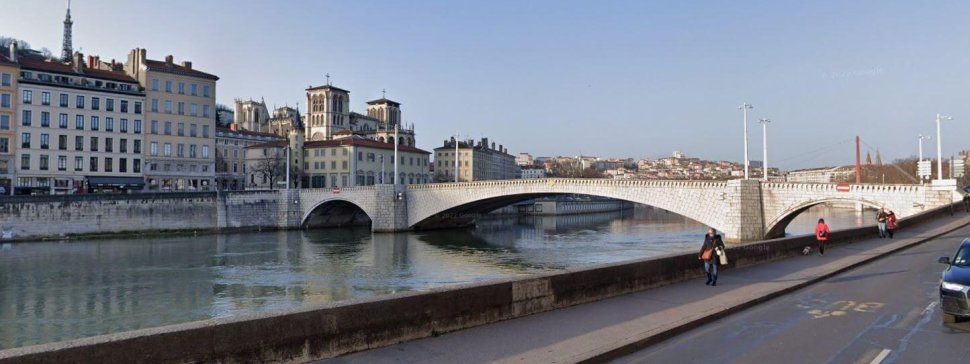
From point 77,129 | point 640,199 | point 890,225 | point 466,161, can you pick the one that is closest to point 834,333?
point 890,225

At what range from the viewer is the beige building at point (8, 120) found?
57094 mm

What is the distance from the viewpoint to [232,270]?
32125 millimetres

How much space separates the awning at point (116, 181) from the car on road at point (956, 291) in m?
68.3

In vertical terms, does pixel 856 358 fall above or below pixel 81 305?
above

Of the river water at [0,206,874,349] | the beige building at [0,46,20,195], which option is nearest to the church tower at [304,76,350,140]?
the beige building at [0,46,20,195]

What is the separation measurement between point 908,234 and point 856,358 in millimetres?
22882

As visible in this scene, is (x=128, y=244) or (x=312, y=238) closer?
(x=128, y=244)

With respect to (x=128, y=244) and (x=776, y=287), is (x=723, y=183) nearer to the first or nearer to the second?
(x=776, y=287)

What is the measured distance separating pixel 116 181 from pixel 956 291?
69.2m

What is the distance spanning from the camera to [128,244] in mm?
47219

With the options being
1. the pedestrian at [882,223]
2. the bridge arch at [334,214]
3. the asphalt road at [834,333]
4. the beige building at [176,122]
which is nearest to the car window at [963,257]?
the asphalt road at [834,333]

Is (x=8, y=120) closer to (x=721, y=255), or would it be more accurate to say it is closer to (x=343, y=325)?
(x=721, y=255)

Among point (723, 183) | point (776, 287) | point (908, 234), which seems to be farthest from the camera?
point (723, 183)

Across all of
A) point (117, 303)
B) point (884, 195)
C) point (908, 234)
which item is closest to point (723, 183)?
point (884, 195)
